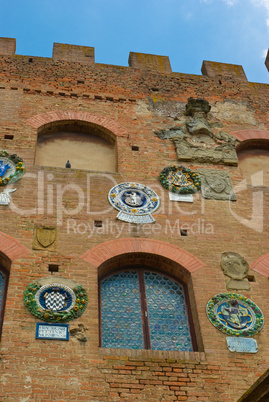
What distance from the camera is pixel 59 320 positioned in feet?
28.3

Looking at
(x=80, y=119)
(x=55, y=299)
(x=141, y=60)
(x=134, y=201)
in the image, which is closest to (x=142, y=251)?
(x=134, y=201)

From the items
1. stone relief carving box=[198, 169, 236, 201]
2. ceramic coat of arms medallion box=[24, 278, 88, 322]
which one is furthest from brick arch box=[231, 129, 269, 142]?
ceramic coat of arms medallion box=[24, 278, 88, 322]

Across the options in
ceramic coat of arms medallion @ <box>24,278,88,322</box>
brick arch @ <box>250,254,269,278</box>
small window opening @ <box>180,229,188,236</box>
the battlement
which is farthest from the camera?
the battlement

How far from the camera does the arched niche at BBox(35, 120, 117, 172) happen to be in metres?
12.0

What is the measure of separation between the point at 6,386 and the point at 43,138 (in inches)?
244

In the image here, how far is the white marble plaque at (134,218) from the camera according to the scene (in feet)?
34.6

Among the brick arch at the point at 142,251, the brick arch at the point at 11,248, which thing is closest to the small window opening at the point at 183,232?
the brick arch at the point at 142,251

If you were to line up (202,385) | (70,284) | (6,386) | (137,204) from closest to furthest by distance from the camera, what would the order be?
(6,386) → (202,385) → (70,284) → (137,204)

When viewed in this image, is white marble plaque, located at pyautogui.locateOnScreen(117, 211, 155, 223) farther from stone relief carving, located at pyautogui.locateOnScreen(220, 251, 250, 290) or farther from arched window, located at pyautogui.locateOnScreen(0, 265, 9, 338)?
arched window, located at pyautogui.locateOnScreen(0, 265, 9, 338)

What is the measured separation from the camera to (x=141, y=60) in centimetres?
1529

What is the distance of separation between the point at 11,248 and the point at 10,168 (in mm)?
2142

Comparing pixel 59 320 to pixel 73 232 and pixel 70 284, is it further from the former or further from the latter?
pixel 73 232

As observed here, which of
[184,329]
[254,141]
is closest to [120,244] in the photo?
[184,329]

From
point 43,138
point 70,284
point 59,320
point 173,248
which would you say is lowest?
point 59,320
